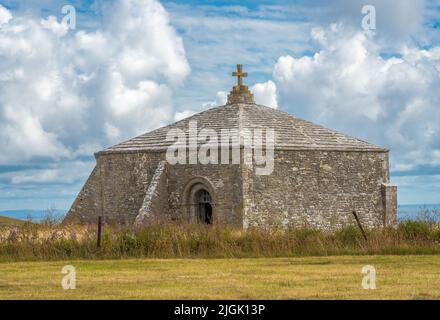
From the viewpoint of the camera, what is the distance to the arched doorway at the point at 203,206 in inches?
1166

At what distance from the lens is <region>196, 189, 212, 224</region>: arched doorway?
97.1 ft

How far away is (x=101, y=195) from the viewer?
32156mm

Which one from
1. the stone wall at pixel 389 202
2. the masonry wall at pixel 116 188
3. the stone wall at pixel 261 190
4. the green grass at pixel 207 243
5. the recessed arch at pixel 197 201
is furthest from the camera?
the stone wall at pixel 389 202

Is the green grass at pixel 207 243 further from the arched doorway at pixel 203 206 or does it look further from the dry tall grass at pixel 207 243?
the arched doorway at pixel 203 206

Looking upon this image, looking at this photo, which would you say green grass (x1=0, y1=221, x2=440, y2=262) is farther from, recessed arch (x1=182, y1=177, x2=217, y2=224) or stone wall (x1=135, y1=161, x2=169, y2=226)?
recessed arch (x1=182, y1=177, x2=217, y2=224)

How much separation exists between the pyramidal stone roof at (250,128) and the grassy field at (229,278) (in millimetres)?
11429

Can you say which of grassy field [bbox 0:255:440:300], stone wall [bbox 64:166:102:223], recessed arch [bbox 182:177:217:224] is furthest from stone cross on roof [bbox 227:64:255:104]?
grassy field [bbox 0:255:440:300]

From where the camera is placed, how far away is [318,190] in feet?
97.7

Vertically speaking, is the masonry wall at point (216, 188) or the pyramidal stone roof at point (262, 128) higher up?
the pyramidal stone roof at point (262, 128)

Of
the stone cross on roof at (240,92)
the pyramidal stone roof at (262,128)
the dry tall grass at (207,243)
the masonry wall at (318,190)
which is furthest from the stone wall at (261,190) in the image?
the dry tall grass at (207,243)

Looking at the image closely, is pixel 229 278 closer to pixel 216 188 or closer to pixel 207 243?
pixel 207 243

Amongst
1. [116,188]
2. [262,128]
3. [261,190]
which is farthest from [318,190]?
[116,188]
